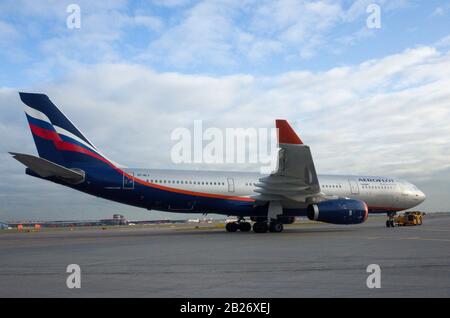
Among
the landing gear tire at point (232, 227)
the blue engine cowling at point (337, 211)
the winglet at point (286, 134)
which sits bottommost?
the landing gear tire at point (232, 227)

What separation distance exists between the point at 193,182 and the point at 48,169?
744 cm

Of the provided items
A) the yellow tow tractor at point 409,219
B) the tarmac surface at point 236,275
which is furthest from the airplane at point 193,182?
the yellow tow tractor at point 409,219

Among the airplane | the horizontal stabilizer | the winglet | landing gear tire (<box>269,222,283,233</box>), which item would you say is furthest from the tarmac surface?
landing gear tire (<box>269,222,283,233</box>)

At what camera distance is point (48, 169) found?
19.4 m

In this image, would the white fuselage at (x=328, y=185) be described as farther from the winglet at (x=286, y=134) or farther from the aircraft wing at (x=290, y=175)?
the winglet at (x=286, y=134)

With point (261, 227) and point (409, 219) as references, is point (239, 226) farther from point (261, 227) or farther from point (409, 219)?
point (409, 219)

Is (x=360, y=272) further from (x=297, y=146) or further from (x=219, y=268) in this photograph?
(x=297, y=146)

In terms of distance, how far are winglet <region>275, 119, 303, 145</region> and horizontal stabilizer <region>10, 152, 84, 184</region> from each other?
9777 mm

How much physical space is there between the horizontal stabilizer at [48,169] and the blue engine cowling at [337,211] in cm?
1149

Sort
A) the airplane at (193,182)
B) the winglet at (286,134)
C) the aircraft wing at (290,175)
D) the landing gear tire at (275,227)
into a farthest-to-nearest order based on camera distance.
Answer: the landing gear tire at (275,227) < the airplane at (193,182) < the aircraft wing at (290,175) < the winglet at (286,134)

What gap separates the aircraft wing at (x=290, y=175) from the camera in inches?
773

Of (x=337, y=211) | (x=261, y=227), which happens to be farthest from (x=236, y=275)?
(x=261, y=227)

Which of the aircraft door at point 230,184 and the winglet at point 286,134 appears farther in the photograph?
the aircraft door at point 230,184
